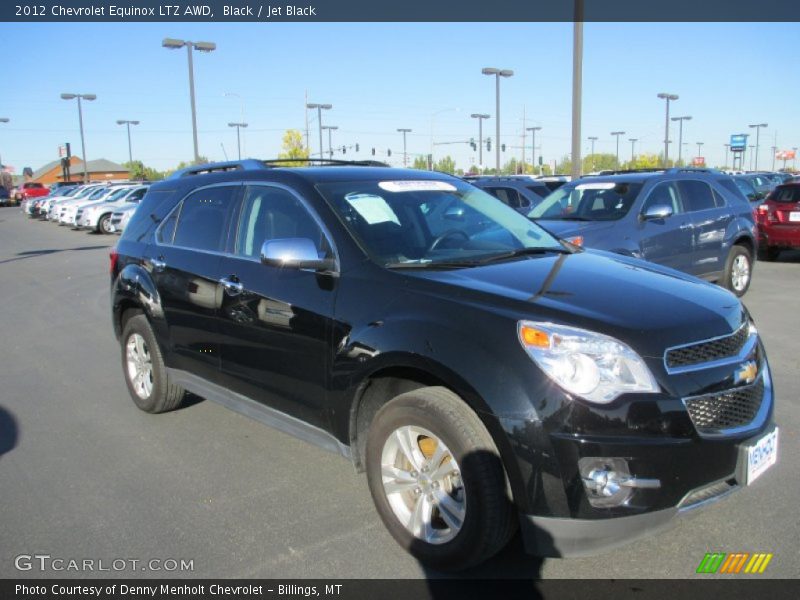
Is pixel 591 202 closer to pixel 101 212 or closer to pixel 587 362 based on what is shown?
pixel 587 362

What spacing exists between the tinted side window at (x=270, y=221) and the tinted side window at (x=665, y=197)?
6.06 m

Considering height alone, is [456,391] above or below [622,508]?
above

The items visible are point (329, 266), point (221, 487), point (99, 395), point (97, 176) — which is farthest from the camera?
point (97, 176)

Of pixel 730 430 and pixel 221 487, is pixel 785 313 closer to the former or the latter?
pixel 730 430

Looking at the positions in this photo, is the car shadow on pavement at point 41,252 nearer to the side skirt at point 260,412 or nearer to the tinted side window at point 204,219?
the tinted side window at point 204,219

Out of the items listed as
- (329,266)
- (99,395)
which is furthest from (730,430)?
(99,395)

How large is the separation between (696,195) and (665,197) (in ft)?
2.40

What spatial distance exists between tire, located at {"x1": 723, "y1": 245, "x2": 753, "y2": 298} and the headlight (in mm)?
7668

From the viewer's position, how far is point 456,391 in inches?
117

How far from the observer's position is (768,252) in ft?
47.5

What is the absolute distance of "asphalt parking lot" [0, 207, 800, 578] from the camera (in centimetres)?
320

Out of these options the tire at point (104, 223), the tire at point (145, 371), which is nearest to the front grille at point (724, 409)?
the tire at point (145, 371)

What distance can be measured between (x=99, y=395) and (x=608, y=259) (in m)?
4.39

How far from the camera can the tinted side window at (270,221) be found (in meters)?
3.96
